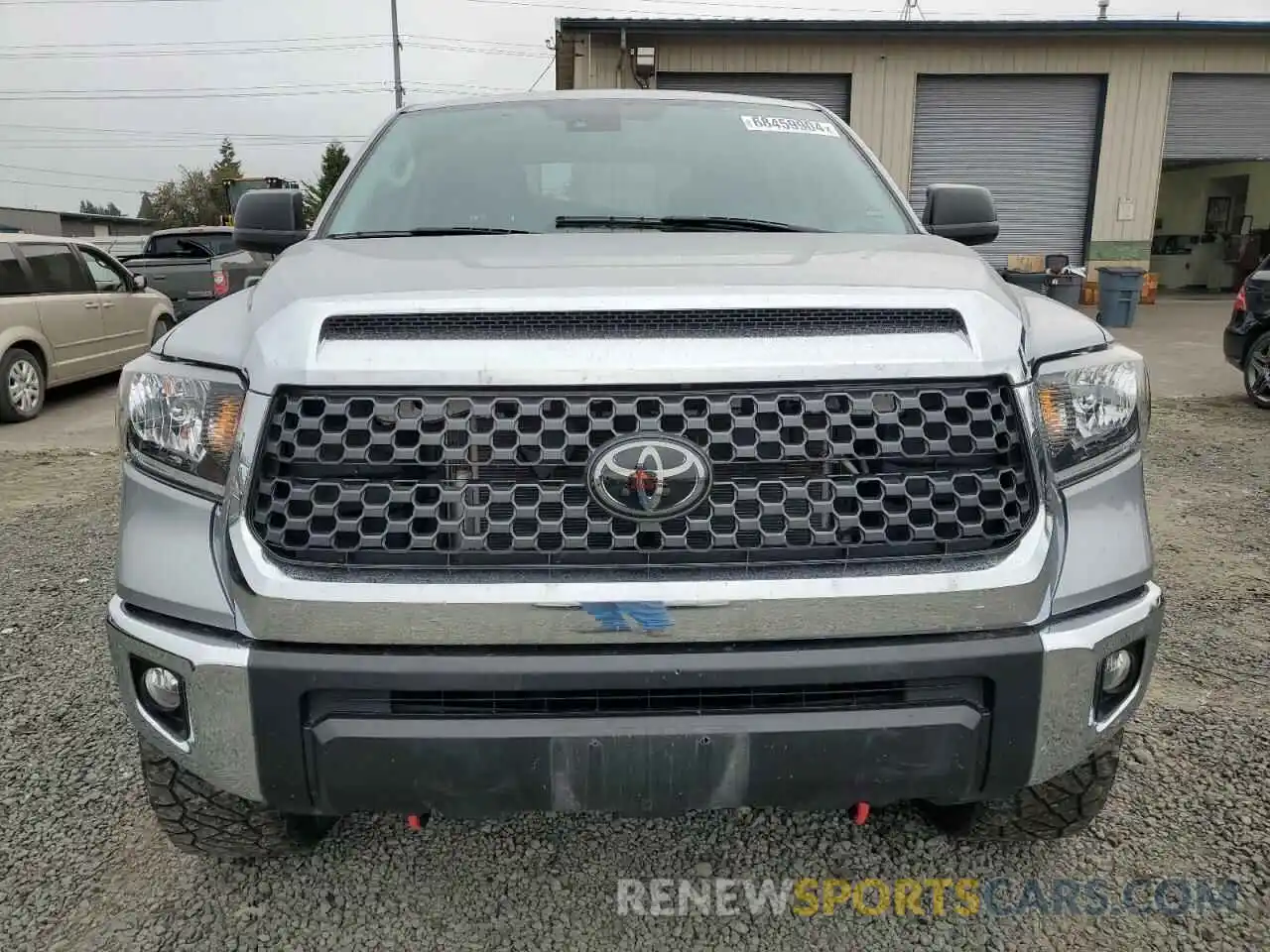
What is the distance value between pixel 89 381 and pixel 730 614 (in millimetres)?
12101

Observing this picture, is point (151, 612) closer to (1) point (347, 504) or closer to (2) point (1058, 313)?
(1) point (347, 504)

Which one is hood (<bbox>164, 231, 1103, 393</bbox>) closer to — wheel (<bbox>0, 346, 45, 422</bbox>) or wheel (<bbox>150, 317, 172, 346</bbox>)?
wheel (<bbox>0, 346, 45, 422</bbox>)

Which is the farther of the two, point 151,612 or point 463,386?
point 151,612

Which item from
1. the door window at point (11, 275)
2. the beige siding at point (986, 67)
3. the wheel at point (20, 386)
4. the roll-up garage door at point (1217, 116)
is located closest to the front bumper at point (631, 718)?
the wheel at point (20, 386)

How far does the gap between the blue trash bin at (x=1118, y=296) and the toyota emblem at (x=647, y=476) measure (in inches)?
625

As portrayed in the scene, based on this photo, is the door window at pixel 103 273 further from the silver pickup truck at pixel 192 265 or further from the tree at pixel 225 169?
the tree at pixel 225 169

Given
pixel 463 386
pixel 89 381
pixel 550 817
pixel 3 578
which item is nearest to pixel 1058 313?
pixel 463 386

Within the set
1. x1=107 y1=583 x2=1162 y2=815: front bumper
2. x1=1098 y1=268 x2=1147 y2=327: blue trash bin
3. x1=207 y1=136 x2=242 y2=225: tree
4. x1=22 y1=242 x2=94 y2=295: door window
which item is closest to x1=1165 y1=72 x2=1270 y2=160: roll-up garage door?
x1=1098 y1=268 x2=1147 y2=327: blue trash bin

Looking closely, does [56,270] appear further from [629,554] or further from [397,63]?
[397,63]

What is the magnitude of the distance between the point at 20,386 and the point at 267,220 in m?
7.39

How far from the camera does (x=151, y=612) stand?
1.81 metres

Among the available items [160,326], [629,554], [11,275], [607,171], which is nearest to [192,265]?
[160,326]

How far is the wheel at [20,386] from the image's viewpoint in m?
8.79

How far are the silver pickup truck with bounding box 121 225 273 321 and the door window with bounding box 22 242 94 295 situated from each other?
220cm
